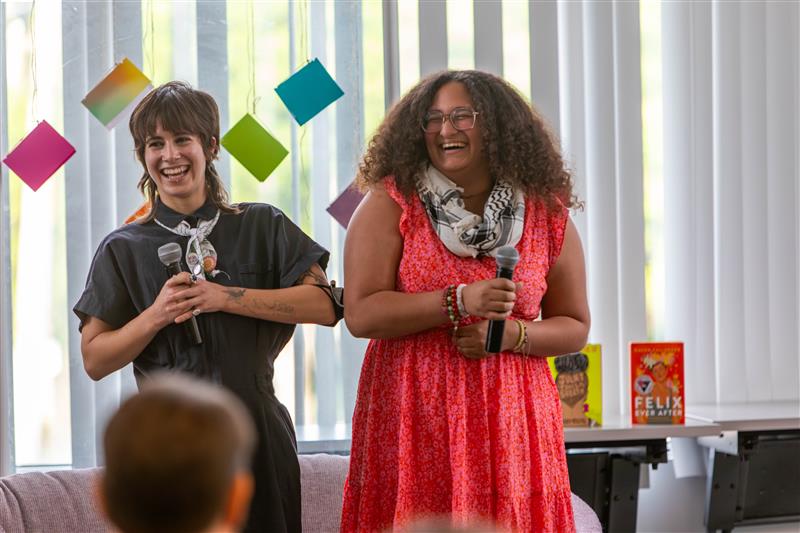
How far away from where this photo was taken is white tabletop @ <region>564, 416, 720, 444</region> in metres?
2.92

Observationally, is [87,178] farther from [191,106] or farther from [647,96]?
[647,96]

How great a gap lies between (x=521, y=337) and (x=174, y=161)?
803 mm

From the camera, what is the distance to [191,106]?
7.15ft

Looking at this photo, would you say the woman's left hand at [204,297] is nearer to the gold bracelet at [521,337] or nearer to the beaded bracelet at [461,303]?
the beaded bracelet at [461,303]

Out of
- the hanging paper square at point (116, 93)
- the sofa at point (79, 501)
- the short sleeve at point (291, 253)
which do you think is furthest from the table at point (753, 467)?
the hanging paper square at point (116, 93)

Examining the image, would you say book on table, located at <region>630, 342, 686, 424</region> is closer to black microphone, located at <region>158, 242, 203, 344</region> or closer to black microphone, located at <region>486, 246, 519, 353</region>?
black microphone, located at <region>486, 246, 519, 353</region>

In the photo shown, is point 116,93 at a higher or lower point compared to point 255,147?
higher

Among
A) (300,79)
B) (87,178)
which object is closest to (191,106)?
A: (300,79)

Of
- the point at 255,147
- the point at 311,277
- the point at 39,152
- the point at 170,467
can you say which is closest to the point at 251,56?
the point at 255,147

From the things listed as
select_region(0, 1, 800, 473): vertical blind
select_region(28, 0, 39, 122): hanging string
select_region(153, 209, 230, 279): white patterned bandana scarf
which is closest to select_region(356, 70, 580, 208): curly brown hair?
select_region(153, 209, 230, 279): white patterned bandana scarf

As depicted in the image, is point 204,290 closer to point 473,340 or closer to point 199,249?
point 199,249

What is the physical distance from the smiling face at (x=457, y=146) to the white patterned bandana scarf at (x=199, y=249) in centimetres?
50

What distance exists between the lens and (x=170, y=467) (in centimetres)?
81

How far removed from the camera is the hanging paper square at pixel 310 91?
9.54 ft
